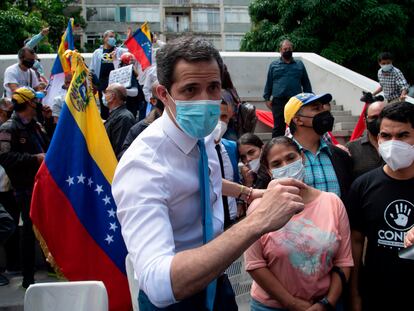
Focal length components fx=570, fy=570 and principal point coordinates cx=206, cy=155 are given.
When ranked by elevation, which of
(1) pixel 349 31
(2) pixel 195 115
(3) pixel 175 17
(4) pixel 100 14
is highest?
(2) pixel 195 115

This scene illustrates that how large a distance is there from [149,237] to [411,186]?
6.53ft

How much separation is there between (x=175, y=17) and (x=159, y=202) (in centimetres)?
5385

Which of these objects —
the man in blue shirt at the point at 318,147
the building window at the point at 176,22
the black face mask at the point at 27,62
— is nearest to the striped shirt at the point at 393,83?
the black face mask at the point at 27,62

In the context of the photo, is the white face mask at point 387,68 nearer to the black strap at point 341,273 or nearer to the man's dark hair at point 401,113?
the man's dark hair at point 401,113

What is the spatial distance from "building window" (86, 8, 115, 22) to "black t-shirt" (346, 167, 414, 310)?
50328 millimetres

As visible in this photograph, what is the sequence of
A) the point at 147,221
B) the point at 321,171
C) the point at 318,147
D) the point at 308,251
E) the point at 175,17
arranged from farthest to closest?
the point at 175,17, the point at 318,147, the point at 321,171, the point at 308,251, the point at 147,221

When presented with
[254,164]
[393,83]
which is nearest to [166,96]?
[254,164]

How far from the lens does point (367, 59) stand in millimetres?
19297

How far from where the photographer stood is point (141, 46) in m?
9.89

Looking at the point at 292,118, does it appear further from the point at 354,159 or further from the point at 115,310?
the point at 115,310

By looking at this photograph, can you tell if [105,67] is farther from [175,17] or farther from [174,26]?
[175,17]

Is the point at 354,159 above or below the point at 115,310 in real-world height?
above

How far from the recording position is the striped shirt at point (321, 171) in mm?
3863

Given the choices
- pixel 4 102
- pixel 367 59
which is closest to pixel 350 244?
pixel 4 102
